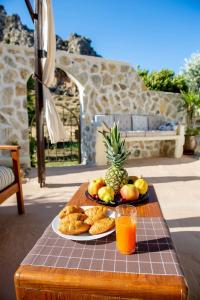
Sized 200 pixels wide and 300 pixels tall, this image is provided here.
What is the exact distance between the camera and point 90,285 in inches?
28.5

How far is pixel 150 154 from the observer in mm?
5730

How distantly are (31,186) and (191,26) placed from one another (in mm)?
7154

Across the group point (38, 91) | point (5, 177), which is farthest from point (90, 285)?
point (38, 91)

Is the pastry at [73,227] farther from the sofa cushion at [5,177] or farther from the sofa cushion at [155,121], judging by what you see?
the sofa cushion at [155,121]

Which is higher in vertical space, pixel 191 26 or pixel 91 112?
pixel 191 26

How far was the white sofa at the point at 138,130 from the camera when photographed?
4.66 m

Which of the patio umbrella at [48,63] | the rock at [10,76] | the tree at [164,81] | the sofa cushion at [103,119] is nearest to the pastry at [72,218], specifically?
the patio umbrella at [48,63]

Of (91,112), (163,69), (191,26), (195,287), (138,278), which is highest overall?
(191,26)

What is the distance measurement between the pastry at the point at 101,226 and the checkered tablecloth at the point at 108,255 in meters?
0.04

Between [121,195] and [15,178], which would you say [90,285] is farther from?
[15,178]

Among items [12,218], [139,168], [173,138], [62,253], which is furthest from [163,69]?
[62,253]

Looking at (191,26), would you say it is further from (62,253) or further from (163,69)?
(62,253)

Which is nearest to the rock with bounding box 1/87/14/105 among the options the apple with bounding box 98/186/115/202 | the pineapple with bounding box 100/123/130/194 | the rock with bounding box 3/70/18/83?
the rock with bounding box 3/70/18/83

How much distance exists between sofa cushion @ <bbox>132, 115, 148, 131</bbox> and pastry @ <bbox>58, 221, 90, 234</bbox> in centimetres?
438
